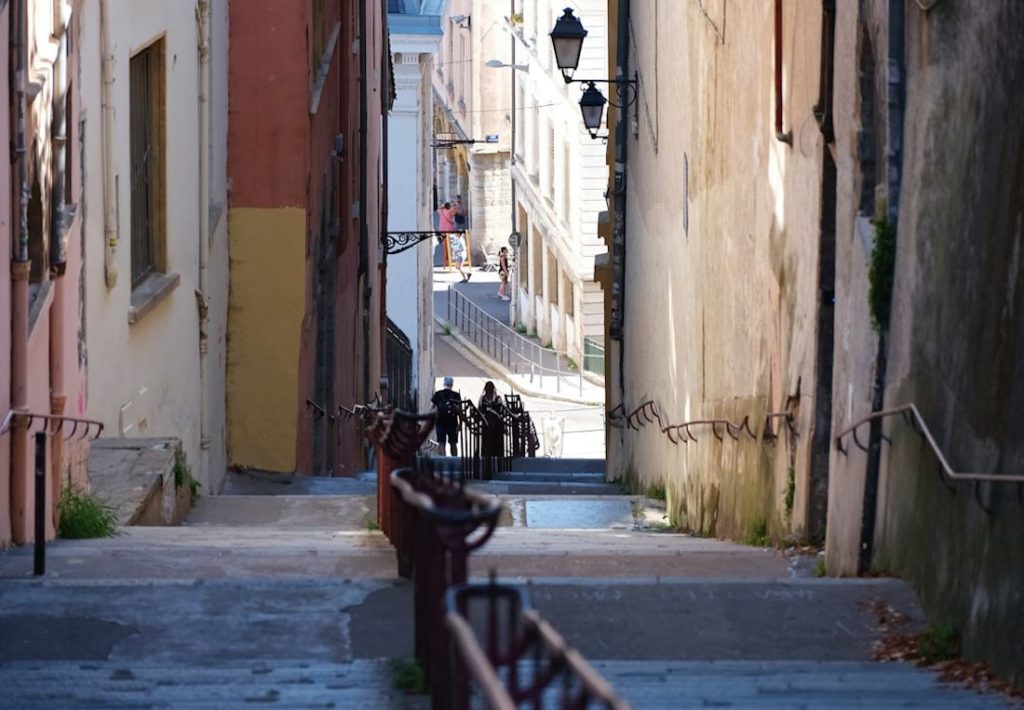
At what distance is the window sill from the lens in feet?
44.9

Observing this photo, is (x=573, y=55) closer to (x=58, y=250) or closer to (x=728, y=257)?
(x=728, y=257)

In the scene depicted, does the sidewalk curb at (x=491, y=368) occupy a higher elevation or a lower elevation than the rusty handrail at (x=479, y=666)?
lower

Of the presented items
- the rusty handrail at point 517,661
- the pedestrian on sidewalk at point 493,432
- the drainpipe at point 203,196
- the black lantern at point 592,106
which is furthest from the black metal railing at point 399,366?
the rusty handrail at point 517,661

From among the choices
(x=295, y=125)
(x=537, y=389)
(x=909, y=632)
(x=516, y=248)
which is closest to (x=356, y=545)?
(x=909, y=632)

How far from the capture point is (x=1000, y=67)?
21.3 feet

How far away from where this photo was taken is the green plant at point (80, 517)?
1000 cm

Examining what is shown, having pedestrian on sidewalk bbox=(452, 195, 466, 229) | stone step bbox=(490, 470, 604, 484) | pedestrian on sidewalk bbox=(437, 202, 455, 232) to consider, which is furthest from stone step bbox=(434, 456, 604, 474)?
pedestrian on sidewalk bbox=(437, 202, 455, 232)

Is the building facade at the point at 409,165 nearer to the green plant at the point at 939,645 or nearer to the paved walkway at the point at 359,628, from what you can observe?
the paved walkway at the point at 359,628

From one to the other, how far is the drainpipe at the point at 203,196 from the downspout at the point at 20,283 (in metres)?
7.74

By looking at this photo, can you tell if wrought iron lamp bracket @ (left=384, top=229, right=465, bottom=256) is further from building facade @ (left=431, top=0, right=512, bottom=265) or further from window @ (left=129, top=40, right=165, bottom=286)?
building facade @ (left=431, top=0, right=512, bottom=265)

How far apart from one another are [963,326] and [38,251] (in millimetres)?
4523

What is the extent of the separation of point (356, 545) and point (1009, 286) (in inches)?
166

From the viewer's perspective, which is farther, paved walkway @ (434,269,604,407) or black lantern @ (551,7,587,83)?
paved walkway @ (434,269,604,407)

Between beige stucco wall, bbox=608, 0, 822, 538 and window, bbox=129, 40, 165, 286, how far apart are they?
4032 mm
